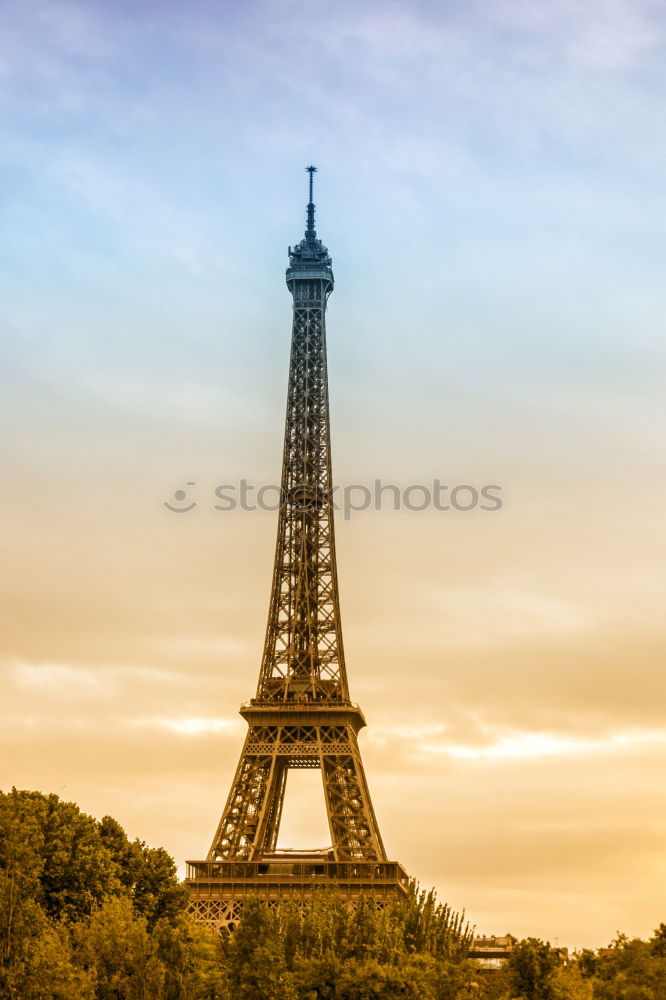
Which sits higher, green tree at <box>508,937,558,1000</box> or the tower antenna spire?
the tower antenna spire

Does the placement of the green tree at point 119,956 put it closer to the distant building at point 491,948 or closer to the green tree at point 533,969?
the green tree at point 533,969

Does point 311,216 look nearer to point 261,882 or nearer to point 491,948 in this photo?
point 261,882

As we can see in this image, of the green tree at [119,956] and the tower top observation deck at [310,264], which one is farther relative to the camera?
the tower top observation deck at [310,264]

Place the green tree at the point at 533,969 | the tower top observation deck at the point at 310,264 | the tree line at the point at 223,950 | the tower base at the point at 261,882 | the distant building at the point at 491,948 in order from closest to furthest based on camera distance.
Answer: the tree line at the point at 223,950 → the green tree at the point at 533,969 → the tower base at the point at 261,882 → the tower top observation deck at the point at 310,264 → the distant building at the point at 491,948

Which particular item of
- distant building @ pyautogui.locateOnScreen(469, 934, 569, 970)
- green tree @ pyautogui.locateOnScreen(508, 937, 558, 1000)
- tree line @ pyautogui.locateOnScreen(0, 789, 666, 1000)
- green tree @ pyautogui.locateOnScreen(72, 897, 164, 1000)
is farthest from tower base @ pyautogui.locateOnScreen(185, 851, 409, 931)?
distant building @ pyautogui.locateOnScreen(469, 934, 569, 970)

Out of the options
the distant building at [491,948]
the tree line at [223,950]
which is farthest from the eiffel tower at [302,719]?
the distant building at [491,948]

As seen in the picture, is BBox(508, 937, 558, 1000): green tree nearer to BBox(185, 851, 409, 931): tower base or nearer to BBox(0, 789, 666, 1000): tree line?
BBox(0, 789, 666, 1000): tree line
